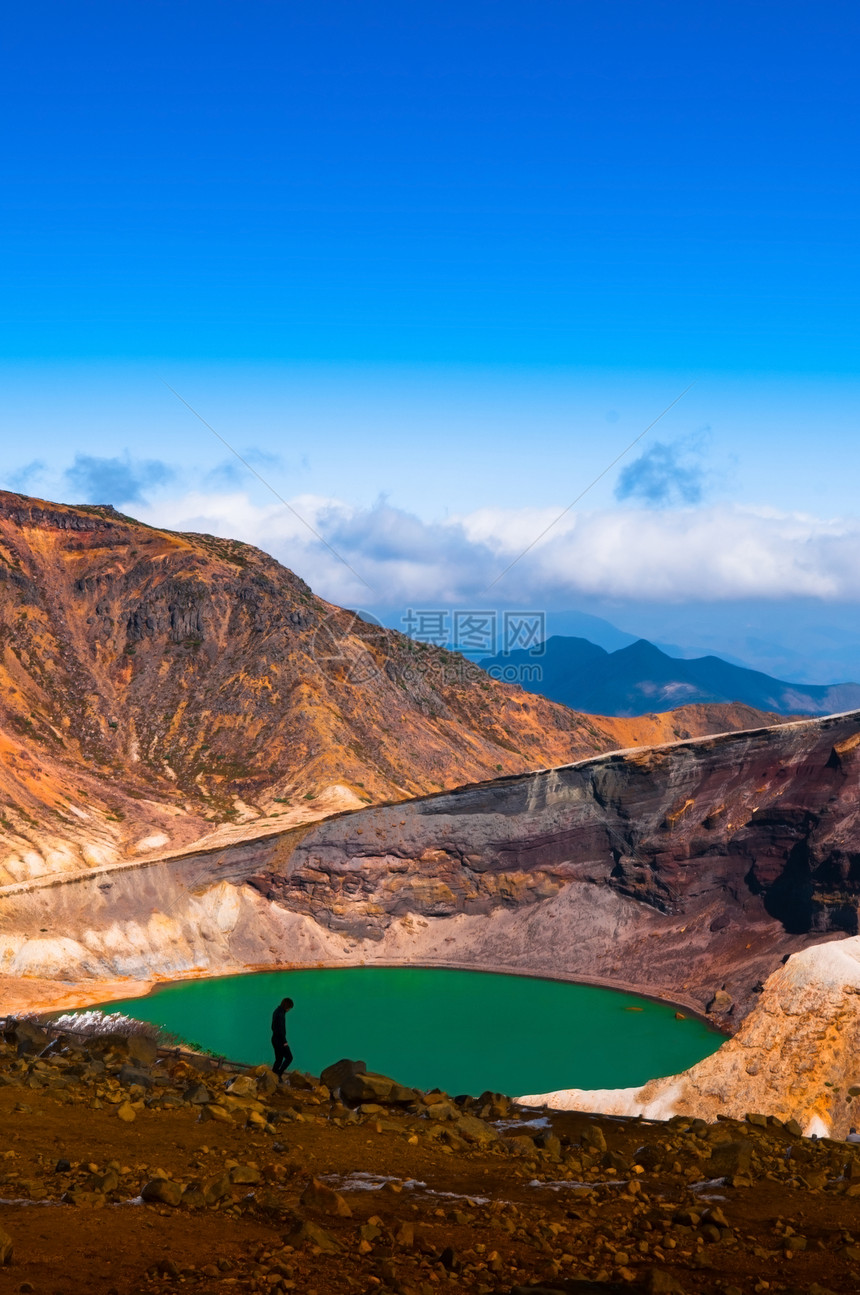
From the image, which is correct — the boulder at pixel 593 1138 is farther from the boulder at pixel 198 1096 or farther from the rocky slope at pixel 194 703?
the rocky slope at pixel 194 703

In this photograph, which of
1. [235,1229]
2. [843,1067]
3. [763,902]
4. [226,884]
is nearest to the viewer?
[235,1229]

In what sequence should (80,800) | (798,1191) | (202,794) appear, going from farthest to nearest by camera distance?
(202,794)
(80,800)
(798,1191)

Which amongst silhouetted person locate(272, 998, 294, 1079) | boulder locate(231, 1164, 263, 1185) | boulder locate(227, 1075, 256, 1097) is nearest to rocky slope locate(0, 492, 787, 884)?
silhouetted person locate(272, 998, 294, 1079)

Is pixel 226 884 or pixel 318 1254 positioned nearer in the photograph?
pixel 318 1254

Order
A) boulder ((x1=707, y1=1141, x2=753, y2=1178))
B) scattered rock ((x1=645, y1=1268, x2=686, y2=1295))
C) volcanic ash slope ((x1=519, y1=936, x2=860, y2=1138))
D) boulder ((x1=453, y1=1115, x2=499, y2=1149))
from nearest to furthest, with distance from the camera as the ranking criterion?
scattered rock ((x1=645, y1=1268, x2=686, y2=1295))
boulder ((x1=707, y1=1141, x2=753, y2=1178))
boulder ((x1=453, y1=1115, x2=499, y2=1149))
volcanic ash slope ((x1=519, y1=936, x2=860, y2=1138))

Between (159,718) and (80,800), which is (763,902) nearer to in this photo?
(80,800)

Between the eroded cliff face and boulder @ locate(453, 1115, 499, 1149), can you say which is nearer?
boulder @ locate(453, 1115, 499, 1149)

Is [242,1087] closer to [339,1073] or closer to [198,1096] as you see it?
[198,1096]

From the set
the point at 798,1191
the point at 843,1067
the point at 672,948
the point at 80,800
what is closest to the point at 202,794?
the point at 80,800

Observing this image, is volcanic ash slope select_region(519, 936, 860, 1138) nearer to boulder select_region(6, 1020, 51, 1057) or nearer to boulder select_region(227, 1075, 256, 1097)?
boulder select_region(227, 1075, 256, 1097)
